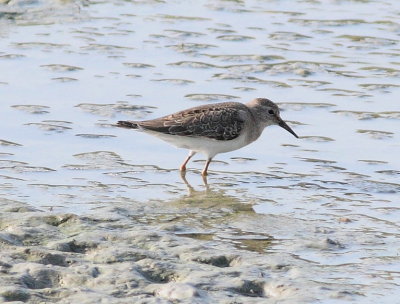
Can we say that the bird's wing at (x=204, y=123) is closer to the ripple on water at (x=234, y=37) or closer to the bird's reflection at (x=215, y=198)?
the bird's reflection at (x=215, y=198)

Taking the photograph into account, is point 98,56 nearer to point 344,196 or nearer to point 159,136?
point 159,136

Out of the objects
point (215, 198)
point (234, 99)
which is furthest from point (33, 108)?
point (215, 198)

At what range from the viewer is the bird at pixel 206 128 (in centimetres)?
1141

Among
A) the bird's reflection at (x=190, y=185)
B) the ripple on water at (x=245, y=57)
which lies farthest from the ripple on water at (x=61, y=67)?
the bird's reflection at (x=190, y=185)

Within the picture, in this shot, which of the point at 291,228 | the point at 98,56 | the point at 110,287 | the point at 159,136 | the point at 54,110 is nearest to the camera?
the point at 110,287

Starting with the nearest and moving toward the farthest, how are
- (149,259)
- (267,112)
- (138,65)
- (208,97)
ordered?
1. (149,259)
2. (267,112)
3. (208,97)
4. (138,65)

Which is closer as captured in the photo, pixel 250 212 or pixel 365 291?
pixel 365 291

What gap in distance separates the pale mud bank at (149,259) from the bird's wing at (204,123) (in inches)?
67.4

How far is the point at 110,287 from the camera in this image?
24.5 feet

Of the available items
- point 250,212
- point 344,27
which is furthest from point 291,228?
point 344,27

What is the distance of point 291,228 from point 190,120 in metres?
2.55

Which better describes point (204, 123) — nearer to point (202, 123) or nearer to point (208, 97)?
point (202, 123)

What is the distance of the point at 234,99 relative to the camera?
13.7 metres

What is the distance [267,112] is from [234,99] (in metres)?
1.56
